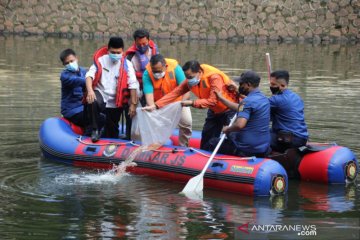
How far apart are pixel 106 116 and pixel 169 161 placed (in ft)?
5.60

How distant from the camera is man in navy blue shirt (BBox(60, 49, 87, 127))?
37.4 ft

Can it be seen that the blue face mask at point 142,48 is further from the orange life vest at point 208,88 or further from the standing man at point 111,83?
the orange life vest at point 208,88

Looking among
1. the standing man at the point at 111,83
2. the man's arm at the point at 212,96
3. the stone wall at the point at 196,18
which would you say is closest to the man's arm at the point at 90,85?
the standing man at the point at 111,83

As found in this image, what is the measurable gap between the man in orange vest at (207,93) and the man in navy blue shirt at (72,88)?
1.34 meters

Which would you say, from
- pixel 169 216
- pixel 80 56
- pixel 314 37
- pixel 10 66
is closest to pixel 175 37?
pixel 314 37

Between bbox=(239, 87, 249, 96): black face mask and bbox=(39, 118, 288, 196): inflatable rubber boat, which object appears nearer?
bbox=(39, 118, 288, 196): inflatable rubber boat

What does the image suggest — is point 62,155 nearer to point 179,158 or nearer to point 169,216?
point 179,158

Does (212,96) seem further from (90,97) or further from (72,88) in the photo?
(72,88)

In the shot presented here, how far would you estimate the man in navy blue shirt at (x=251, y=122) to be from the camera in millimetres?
9438

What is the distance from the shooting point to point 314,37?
32938 mm

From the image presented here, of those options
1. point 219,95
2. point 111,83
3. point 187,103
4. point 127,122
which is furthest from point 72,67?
point 219,95

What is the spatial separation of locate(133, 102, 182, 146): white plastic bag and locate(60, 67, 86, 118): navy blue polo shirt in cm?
125

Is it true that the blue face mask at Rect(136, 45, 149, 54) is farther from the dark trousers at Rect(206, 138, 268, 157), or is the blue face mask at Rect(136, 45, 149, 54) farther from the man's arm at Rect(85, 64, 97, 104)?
the dark trousers at Rect(206, 138, 268, 157)

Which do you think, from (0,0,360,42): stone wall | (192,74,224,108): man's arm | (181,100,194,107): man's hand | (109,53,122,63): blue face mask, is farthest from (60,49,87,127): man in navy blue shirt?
(0,0,360,42): stone wall
